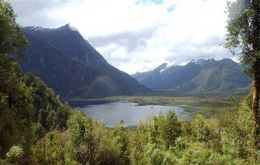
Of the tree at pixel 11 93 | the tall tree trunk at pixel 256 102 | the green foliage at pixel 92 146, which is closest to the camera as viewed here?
the tall tree trunk at pixel 256 102

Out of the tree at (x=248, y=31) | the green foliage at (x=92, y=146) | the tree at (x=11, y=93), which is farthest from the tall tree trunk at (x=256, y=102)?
the green foliage at (x=92, y=146)

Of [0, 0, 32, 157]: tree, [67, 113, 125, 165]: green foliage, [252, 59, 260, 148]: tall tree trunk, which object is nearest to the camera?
[252, 59, 260, 148]: tall tree trunk

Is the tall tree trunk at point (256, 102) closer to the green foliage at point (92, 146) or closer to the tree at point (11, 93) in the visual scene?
the tree at point (11, 93)

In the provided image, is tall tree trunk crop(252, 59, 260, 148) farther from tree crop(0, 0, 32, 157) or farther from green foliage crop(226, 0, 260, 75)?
tree crop(0, 0, 32, 157)

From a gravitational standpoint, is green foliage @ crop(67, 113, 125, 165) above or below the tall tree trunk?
below

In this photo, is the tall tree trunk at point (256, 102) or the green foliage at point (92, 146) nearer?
the tall tree trunk at point (256, 102)

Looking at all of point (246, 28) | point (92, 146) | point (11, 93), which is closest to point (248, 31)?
point (246, 28)

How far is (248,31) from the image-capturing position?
1140 inches

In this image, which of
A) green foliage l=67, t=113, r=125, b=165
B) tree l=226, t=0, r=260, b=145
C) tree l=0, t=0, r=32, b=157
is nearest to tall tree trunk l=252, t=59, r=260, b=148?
tree l=226, t=0, r=260, b=145

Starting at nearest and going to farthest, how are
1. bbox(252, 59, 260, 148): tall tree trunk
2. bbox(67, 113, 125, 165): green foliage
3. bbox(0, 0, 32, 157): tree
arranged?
1. bbox(252, 59, 260, 148): tall tree trunk
2. bbox(0, 0, 32, 157): tree
3. bbox(67, 113, 125, 165): green foliage

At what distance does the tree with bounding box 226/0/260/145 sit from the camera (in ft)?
93.0

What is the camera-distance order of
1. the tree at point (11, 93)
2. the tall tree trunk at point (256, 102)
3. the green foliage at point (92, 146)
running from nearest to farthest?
1. the tall tree trunk at point (256, 102)
2. the tree at point (11, 93)
3. the green foliage at point (92, 146)

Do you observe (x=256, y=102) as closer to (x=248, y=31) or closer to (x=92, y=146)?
(x=248, y=31)

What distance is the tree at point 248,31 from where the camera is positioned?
93.0ft
